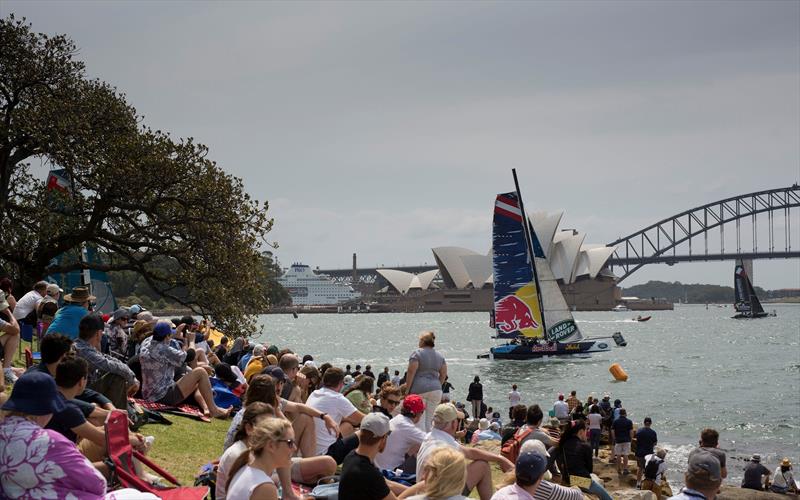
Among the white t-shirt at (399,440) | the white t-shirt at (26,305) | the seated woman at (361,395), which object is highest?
the white t-shirt at (26,305)

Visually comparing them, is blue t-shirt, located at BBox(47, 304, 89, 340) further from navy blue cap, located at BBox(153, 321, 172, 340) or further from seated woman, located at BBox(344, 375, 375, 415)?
seated woman, located at BBox(344, 375, 375, 415)

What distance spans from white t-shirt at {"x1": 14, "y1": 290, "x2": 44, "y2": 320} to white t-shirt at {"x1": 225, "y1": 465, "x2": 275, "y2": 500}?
24.7ft

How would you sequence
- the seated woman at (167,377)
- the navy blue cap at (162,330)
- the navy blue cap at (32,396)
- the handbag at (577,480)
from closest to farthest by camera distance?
the navy blue cap at (32,396)
the handbag at (577,480)
the navy blue cap at (162,330)
the seated woman at (167,377)

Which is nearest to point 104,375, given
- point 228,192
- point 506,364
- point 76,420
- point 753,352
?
point 76,420

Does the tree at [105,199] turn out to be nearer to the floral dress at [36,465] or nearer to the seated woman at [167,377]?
the seated woman at [167,377]

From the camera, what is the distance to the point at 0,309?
351 inches

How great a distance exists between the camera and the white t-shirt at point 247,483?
432 cm

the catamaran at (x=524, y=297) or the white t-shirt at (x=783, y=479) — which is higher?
the catamaran at (x=524, y=297)

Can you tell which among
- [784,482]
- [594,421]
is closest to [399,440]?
[784,482]

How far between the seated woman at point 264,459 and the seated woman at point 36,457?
2.48ft

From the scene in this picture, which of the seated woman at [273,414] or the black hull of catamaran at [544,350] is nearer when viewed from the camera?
the seated woman at [273,414]

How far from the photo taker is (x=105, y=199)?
722 inches

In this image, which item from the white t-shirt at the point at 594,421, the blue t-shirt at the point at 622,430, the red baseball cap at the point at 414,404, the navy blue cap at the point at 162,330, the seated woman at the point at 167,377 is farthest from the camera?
the white t-shirt at the point at 594,421

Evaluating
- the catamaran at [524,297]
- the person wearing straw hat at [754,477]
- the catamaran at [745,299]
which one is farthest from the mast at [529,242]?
the catamaran at [745,299]
